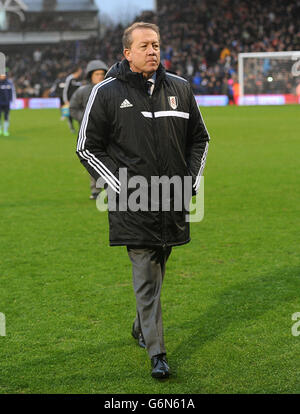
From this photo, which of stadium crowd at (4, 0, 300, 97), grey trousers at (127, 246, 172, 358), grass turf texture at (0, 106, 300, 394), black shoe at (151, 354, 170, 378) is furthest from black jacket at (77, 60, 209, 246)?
stadium crowd at (4, 0, 300, 97)

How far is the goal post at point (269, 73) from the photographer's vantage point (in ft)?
119

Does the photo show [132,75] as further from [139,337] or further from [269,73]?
[269,73]

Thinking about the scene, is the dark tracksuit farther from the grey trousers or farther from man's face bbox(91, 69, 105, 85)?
man's face bbox(91, 69, 105, 85)

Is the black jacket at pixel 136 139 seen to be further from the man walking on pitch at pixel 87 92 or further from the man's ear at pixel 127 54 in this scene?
the man walking on pitch at pixel 87 92

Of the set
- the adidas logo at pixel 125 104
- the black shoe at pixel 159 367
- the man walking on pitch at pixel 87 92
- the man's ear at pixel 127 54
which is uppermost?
the man's ear at pixel 127 54

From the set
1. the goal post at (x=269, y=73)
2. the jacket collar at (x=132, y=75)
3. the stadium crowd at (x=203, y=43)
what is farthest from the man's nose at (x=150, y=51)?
the stadium crowd at (x=203, y=43)

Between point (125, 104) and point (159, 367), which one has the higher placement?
point (125, 104)

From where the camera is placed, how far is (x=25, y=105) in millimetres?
44688

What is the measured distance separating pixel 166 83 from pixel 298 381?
1.93 m

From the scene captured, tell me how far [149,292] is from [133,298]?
1560 mm

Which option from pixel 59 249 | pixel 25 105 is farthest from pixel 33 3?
pixel 59 249

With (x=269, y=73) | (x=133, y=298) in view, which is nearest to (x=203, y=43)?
(x=269, y=73)

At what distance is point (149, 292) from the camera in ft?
13.8

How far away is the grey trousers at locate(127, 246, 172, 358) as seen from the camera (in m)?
4.18
